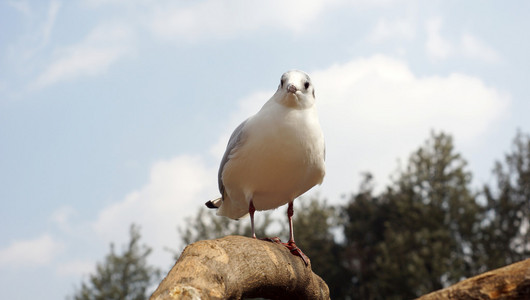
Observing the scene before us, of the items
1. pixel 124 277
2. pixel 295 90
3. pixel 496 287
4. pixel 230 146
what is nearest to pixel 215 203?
pixel 230 146

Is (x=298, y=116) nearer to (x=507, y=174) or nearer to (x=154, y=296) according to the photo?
(x=154, y=296)

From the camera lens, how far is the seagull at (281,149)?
588cm

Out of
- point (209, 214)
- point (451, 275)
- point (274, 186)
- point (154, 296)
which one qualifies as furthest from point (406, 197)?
point (154, 296)

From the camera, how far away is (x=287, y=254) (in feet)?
18.2

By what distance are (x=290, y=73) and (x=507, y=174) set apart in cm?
3335

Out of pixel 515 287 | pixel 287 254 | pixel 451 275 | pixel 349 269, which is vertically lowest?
pixel 515 287

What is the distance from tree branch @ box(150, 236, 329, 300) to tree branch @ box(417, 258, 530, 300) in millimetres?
1395

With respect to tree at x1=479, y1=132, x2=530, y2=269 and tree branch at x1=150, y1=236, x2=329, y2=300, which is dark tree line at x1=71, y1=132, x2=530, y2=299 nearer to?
tree at x1=479, y1=132, x2=530, y2=269

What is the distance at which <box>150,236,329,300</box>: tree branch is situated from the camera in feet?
12.9

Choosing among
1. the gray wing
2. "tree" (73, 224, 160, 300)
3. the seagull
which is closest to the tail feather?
the gray wing

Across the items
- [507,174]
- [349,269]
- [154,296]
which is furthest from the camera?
[349,269]

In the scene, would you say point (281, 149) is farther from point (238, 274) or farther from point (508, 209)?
point (508, 209)

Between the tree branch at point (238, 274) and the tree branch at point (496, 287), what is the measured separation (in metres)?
1.40

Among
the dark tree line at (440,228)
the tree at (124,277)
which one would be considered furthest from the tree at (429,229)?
the tree at (124,277)
